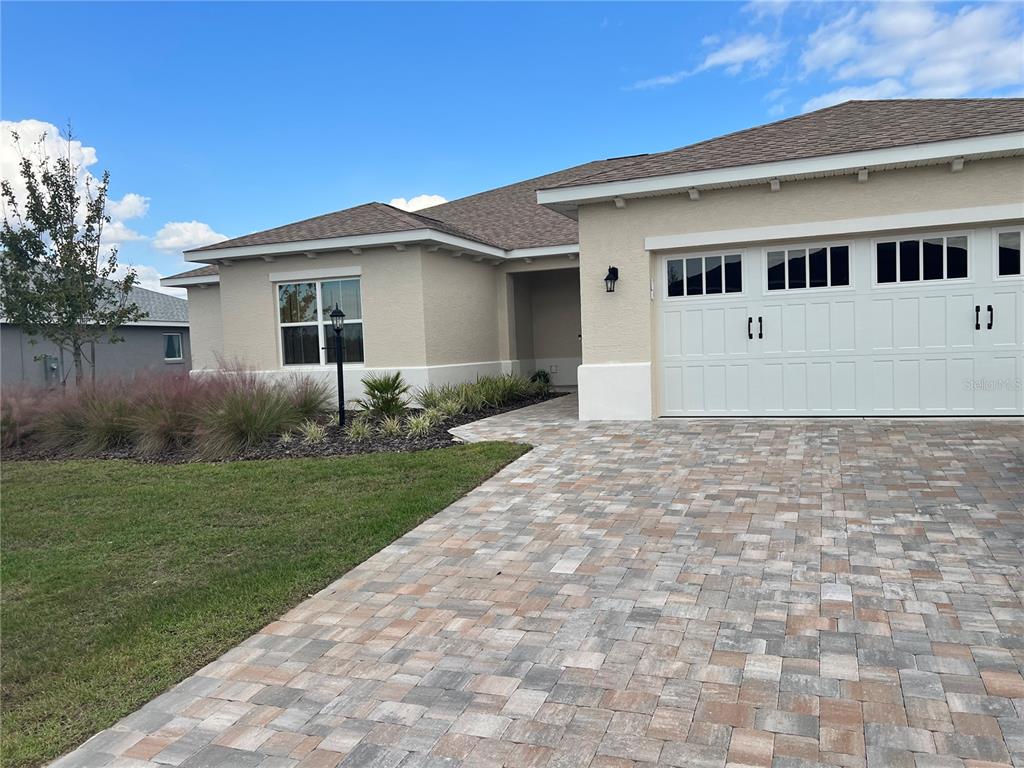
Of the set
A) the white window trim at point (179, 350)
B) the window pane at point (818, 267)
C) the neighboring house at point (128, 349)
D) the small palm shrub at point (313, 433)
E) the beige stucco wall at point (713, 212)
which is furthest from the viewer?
the white window trim at point (179, 350)

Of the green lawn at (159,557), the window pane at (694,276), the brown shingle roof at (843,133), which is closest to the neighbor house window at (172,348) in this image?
the green lawn at (159,557)

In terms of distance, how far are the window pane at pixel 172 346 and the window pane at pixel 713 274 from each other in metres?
23.7

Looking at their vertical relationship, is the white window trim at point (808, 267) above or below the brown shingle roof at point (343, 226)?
below

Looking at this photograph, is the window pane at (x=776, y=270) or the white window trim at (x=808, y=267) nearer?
the white window trim at (x=808, y=267)

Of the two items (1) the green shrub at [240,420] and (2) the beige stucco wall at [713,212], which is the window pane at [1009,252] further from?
(1) the green shrub at [240,420]

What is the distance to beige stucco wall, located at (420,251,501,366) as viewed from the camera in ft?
46.4

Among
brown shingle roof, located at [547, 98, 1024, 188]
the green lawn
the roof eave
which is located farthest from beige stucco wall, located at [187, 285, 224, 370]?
brown shingle roof, located at [547, 98, 1024, 188]

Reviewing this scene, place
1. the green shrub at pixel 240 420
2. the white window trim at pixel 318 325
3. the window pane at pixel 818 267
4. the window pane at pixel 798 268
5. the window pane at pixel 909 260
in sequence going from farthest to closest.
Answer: the white window trim at pixel 318 325 → the green shrub at pixel 240 420 → the window pane at pixel 798 268 → the window pane at pixel 818 267 → the window pane at pixel 909 260

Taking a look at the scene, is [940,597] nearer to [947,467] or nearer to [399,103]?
[947,467]

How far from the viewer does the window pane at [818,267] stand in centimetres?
970

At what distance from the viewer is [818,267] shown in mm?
9727

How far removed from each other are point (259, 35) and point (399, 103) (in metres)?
6.23

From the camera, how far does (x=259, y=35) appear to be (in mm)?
12266

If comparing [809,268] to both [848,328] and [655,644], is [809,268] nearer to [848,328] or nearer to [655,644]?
[848,328]
